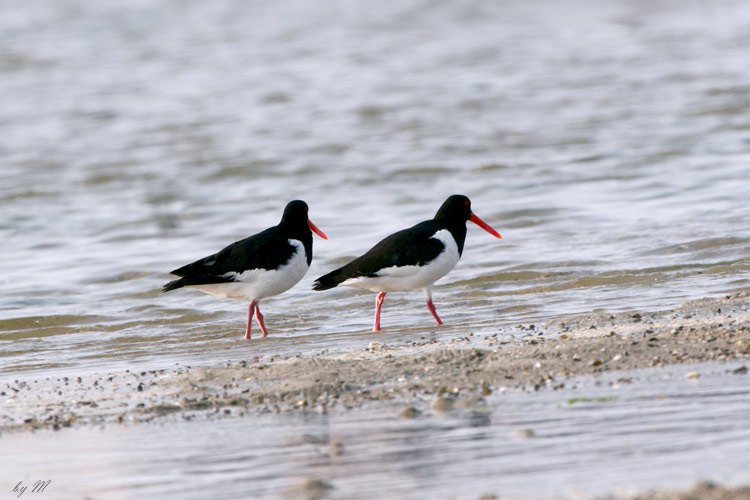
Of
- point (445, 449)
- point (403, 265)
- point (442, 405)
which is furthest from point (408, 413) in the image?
point (403, 265)

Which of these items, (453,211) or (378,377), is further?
(453,211)

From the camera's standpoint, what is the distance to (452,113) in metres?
20.6

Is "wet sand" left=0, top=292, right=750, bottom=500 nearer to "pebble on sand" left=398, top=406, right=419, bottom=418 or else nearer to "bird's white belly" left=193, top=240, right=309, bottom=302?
"pebble on sand" left=398, top=406, right=419, bottom=418

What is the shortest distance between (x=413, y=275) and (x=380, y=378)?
2429 mm

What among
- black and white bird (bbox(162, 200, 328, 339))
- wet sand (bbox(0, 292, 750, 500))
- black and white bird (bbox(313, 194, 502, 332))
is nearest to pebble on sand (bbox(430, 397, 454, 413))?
wet sand (bbox(0, 292, 750, 500))

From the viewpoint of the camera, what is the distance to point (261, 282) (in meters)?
8.24

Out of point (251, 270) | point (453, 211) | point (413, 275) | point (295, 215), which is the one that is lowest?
point (413, 275)

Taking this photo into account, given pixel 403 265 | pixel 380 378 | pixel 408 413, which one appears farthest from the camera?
pixel 403 265

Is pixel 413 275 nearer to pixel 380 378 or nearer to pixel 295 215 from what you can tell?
pixel 295 215

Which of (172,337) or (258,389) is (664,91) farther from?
(258,389)

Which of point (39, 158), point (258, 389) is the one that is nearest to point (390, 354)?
point (258, 389)

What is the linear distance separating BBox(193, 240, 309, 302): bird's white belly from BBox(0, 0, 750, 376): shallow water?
39 cm

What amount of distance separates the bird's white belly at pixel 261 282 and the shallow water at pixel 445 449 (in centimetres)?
304

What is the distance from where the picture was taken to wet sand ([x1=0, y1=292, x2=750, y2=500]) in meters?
5.30
